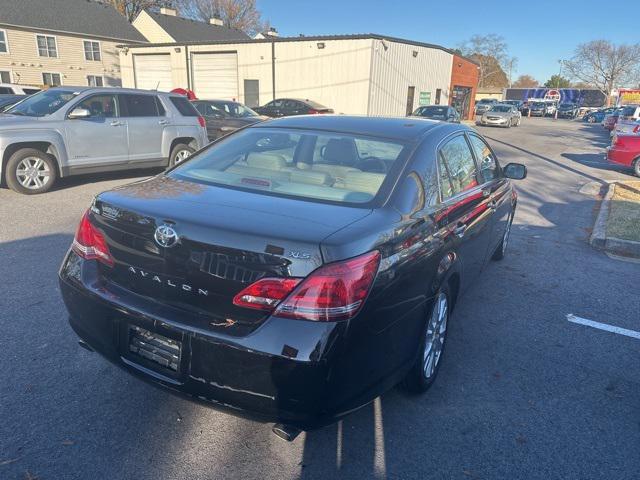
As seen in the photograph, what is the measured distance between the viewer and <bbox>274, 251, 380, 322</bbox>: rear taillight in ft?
6.49

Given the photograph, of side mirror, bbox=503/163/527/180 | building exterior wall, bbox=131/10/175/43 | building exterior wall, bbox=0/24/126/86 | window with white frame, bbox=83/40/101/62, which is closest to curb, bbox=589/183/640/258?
side mirror, bbox=503/163/527/180

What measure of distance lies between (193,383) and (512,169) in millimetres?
3941

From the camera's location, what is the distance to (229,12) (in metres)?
64.4

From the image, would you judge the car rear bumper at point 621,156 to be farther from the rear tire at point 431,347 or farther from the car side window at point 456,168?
the rear tire at point 431,347

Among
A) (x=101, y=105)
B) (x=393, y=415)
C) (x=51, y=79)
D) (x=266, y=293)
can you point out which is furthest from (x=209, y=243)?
(x=51, y=79)

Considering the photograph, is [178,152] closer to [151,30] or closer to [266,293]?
[266,293]

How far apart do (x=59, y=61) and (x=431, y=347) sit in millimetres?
43387

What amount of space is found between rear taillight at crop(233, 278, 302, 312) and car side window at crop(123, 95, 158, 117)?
815 centimetres

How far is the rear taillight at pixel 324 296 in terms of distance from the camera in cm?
198

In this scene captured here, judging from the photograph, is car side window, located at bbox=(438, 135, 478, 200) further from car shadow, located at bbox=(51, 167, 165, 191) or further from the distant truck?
the distant truck

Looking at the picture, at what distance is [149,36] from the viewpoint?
142 ft

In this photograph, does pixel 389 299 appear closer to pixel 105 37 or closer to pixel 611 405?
pixel 611 405

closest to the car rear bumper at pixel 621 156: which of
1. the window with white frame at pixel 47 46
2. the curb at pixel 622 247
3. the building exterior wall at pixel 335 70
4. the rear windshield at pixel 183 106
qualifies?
the curb at pixel 622 247

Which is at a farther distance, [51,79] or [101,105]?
[51,79]
